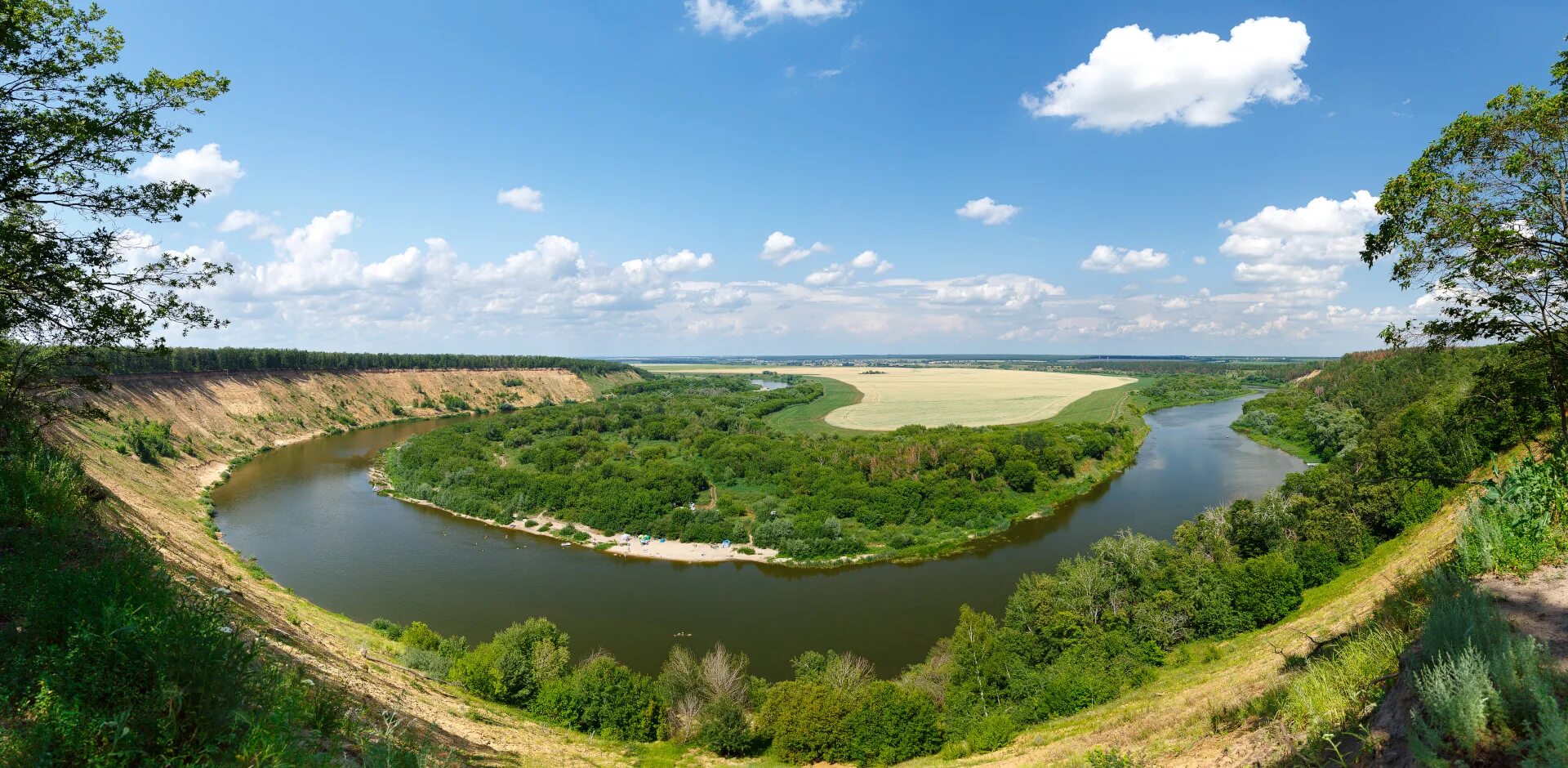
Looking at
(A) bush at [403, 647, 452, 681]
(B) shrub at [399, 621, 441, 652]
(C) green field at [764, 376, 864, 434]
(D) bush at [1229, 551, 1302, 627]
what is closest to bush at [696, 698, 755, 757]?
(A) bush at [403, 647, 452, 681]

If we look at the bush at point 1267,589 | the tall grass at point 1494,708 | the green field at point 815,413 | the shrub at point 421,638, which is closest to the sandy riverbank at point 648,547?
the shrub at point 421,638

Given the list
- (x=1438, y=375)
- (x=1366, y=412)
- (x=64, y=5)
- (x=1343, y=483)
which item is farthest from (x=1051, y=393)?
(x=64, y=5)

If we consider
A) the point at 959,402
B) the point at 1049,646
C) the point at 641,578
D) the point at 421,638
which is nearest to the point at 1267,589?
the point at 1049,646

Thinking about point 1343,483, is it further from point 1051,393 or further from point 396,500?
point 1051,393

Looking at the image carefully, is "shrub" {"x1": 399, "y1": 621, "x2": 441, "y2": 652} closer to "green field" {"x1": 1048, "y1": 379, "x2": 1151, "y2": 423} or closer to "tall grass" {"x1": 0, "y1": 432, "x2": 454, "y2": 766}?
"tall grass" {"x1": 0, "y1": 432, "x2": 454, "y2": 766}

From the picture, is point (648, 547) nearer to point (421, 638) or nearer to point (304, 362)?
point (421, 638)

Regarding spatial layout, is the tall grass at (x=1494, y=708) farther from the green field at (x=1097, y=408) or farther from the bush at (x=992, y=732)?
the green field at (x=1097, y=408)
